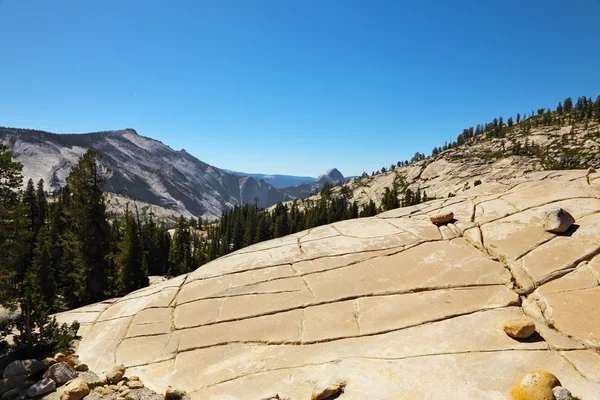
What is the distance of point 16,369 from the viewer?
10.9 metres

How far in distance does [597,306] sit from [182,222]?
7721 centimetres

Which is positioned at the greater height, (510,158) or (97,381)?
(510,158)

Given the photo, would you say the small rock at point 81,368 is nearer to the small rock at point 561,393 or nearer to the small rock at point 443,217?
the small rock at point 561,393

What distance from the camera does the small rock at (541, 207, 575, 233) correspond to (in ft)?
45.2

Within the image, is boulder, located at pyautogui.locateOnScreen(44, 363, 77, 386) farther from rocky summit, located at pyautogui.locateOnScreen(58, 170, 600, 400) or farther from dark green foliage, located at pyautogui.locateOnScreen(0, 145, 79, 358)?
dark green foliage, located at pyautogui.locateOnScreen(0, 145, 79, 358)

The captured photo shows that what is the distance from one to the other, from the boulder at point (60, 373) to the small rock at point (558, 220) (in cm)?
2066

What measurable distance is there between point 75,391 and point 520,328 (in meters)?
13.4

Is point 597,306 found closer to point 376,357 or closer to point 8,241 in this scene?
point 376,357

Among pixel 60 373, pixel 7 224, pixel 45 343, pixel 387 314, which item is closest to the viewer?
pixel 60 373

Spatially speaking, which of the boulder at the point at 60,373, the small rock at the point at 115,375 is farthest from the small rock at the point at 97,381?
the boulder at the point at 60,373

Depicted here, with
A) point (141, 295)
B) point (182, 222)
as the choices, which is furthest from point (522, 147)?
point (141, 295)

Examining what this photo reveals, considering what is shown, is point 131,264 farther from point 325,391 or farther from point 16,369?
point 325,391

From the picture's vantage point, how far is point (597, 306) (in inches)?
380

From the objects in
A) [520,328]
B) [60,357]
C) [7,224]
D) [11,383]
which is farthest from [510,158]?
[11,383]
